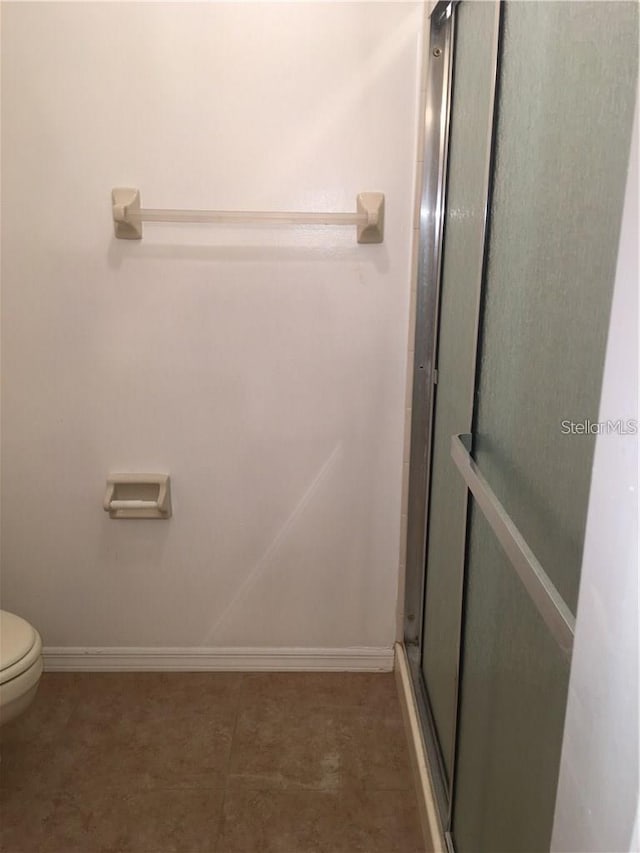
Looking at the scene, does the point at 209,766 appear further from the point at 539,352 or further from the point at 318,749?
the point at 539,352

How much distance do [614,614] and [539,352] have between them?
45 cm

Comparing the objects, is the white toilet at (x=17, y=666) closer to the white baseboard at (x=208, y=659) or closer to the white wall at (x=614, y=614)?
the white baseboard at (x=208, y=659)

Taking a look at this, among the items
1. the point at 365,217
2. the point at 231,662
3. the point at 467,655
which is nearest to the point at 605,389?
the point at 467,655

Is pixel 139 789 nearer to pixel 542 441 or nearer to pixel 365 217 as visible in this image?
pixel 542 441

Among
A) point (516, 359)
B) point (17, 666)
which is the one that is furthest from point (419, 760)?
point (516, 359)

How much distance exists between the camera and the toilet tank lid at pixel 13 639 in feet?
5.33

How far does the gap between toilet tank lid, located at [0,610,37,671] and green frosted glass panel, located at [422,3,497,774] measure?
3.43 feet

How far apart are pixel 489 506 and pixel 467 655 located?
0.43 m

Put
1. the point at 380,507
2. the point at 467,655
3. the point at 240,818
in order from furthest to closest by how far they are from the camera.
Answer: the point at 380,507 → the point at 240,818 → the point at 467,655

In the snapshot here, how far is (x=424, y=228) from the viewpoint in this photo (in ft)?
5.95

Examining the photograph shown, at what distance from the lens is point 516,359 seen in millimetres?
1035

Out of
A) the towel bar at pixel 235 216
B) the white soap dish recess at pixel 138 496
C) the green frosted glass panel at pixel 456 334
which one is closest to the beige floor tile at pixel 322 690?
the green frosted glass panel at pixel 456 334

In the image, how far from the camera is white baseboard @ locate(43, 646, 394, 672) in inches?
85.4

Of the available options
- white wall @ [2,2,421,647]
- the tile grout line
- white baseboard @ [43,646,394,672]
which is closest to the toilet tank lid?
white wall @ [2,2,421,647]
